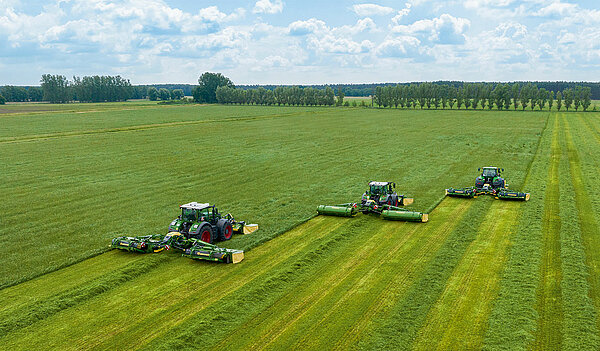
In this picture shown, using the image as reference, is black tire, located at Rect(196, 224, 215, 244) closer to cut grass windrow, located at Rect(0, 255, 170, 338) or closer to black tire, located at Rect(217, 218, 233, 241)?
black tire, located at Rect(217, 218, 233, 241)

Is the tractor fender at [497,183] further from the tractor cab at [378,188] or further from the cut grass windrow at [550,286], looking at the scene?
the tractor cab at [378,188]

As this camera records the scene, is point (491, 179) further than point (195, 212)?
Yes

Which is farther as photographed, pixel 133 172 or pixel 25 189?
pixel 133 172

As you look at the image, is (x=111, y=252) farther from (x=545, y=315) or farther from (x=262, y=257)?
(x=545, y=315)

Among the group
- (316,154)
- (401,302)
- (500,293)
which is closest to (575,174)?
(316,154)

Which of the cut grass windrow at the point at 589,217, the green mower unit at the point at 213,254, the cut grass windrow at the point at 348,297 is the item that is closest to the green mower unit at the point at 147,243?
the green mower unit at the point at 213,254

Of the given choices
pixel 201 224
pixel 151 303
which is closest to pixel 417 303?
pixel 151 303

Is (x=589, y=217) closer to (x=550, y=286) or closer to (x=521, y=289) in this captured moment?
(x=550, y=286)
